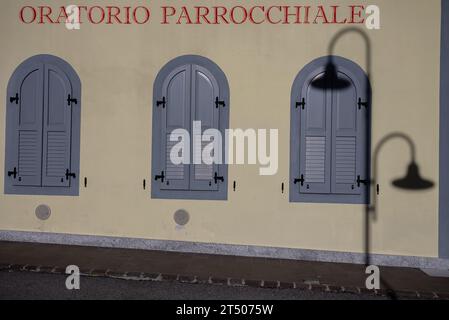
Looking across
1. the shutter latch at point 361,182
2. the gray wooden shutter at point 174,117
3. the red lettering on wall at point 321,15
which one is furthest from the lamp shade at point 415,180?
the gray wooden shutter at point 174,117

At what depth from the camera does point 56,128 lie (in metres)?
7.87

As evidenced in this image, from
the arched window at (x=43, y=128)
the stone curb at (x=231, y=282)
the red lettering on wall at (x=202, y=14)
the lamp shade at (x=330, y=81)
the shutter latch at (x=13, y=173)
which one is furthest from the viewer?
the shutter latch at (x=13, y=173)

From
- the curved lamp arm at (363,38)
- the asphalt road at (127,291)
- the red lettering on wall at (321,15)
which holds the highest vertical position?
the red lettering on wall at (321,15)

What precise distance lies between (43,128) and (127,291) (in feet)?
12.2

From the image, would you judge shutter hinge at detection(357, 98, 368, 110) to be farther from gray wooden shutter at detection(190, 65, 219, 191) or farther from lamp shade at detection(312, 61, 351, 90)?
gray wooden shutter at detection(190, 65, 219, 191)

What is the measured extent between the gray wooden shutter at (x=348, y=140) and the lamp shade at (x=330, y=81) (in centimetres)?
6

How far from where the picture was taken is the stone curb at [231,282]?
5629 millimetres

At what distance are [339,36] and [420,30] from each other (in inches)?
46.5

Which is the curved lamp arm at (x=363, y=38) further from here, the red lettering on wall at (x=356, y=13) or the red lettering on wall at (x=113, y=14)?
the red lettering on wall at (x=113, y=14)

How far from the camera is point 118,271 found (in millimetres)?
6168

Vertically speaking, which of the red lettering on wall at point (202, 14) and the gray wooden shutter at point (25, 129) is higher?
the red lettering on wall at point (202, 14)

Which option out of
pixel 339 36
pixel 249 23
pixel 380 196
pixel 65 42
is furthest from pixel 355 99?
pixel 65 42

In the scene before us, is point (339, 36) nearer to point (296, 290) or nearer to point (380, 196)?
point (380, 196)
